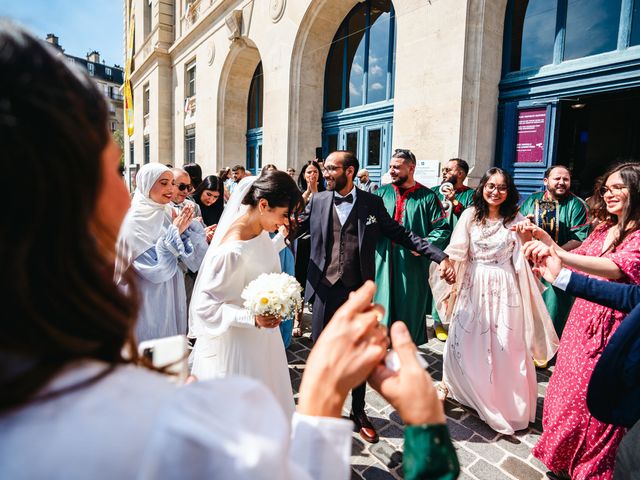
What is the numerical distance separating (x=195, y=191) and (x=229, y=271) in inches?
134

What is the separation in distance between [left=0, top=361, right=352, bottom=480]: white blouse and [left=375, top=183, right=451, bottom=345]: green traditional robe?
3.00 m

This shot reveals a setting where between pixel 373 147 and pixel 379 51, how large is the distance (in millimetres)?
2242

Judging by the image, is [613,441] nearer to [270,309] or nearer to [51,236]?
[270,309]

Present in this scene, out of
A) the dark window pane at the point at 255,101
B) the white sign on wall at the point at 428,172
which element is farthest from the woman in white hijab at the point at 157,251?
the dark window pane at the point at 255,101

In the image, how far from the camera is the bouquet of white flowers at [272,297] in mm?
2061

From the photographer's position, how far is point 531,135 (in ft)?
19.7

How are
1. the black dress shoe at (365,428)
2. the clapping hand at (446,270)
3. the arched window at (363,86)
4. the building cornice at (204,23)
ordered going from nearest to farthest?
1. the black dress shoe at (365,428)
2. the clapping hand at (446,270)
3. the arched window at (363,86)
4. the building cornice at (204,23)

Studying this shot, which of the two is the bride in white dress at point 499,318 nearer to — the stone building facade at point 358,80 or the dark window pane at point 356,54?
the stone building facade at point 358,80

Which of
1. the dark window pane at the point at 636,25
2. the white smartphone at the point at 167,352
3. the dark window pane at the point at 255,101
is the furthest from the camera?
the dark window pane at the point at 255,101

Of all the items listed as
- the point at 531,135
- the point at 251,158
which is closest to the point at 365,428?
the point at 531,135

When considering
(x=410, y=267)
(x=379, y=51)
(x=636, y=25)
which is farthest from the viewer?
(x=379, y=51)

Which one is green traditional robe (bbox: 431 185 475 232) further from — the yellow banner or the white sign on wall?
the yellow banner

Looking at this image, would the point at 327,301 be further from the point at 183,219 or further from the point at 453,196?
the point at 453,196

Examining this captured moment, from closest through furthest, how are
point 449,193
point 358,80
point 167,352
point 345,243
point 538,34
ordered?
point 167,352
point 345,243
point 449,193
point 538,34
point 358,80
